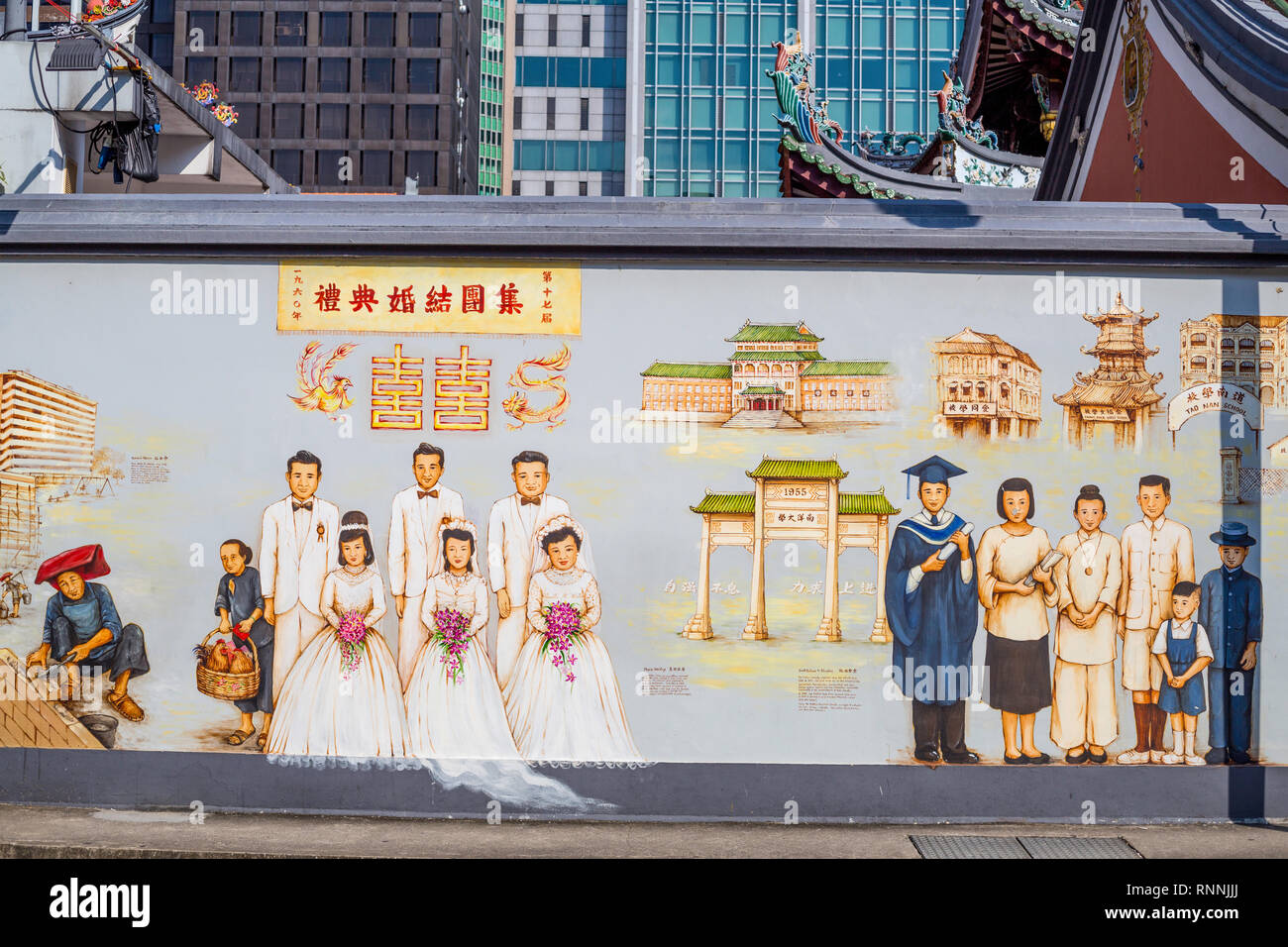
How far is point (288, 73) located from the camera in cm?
7556

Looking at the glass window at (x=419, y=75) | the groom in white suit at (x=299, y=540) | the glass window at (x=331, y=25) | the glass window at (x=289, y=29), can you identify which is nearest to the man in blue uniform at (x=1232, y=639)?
the groom in white suit at (x=299, y=540)

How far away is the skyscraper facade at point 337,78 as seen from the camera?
7512 centimetres

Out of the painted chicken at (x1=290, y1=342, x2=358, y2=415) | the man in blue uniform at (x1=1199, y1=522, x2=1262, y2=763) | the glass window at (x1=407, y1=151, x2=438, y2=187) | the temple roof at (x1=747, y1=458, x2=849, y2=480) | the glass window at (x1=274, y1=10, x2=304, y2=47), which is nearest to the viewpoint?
the man in blue uniform at (x1=1199, y1=522, x2=1262, y2=763)

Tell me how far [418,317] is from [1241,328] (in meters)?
5.49

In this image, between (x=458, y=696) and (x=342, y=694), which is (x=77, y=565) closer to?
(x=342, y=694)

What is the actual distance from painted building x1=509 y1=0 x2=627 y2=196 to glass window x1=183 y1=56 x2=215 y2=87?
64.0ft

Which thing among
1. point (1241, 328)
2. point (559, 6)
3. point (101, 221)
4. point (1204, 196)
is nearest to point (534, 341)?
point (101, 221)

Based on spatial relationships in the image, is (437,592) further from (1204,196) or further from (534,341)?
(1204,196)

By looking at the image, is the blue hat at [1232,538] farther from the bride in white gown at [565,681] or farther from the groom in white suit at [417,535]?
the groom in white suit at [417,535]

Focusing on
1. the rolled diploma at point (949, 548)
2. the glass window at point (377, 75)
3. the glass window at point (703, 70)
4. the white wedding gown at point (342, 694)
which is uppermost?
the glass window at point (703, 70)

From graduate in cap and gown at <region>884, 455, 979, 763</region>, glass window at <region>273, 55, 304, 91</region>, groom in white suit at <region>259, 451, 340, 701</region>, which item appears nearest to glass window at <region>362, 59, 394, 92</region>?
glass window at <region>273, 55, 304, 91</region>

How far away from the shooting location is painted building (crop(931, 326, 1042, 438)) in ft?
27.6

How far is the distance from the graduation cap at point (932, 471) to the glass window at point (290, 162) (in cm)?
7265

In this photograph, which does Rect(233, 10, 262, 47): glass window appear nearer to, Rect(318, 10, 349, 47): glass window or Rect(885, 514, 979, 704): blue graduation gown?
Rect(318, 10, 349, 47): glass window
